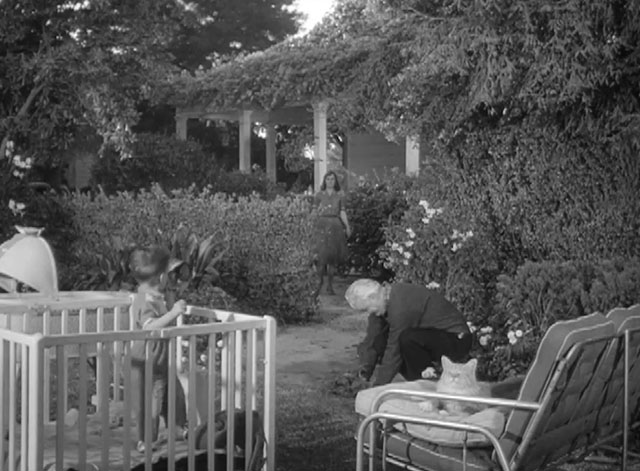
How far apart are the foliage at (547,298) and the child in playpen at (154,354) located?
2.81m

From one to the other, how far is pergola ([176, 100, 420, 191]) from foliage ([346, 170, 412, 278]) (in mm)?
3045

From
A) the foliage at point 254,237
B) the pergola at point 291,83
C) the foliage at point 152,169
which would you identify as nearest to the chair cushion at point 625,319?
the foliage at point 254,237

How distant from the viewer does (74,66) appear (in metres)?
12.8

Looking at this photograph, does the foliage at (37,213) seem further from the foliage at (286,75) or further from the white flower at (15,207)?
the foliage at (286,75)

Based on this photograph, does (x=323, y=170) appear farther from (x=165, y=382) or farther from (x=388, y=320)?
(x=165, y=382)

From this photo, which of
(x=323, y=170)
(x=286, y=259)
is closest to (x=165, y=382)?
(x=286, y=259)

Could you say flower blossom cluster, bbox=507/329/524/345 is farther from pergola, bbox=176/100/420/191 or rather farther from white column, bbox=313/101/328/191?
white column, bbox=313/101/328/191

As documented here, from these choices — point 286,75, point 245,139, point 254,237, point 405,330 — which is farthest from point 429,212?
point 245,139

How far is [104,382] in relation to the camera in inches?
164

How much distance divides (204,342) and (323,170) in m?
10.8

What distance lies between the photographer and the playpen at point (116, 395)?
407 centimetres

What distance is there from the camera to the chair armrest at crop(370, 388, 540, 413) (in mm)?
4133

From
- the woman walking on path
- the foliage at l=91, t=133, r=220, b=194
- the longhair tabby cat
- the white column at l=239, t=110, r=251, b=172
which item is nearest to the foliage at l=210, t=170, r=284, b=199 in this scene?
the foliage at l=91, t=133, r=220, b=194

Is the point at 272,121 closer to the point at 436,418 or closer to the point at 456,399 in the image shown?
the point at 436,418
